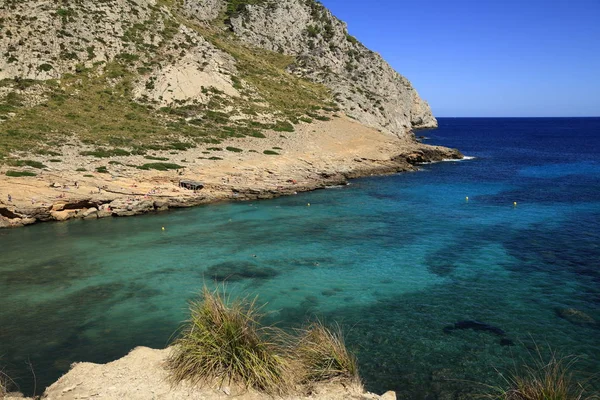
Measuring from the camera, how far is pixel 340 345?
32.3 feet

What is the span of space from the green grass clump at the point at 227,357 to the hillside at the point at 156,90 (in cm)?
2594

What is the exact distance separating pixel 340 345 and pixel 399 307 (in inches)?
290

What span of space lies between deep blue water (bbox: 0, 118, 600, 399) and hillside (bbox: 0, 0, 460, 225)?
9040mm

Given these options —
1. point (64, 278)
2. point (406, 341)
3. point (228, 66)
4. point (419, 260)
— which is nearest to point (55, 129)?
point (64, 278)

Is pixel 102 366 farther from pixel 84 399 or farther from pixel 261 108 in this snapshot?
pixel 261 108

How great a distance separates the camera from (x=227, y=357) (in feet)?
30.7

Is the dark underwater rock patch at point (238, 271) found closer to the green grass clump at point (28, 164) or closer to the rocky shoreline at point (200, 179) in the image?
the rocky shoreline at point (200, 179)

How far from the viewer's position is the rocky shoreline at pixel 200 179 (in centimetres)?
3019

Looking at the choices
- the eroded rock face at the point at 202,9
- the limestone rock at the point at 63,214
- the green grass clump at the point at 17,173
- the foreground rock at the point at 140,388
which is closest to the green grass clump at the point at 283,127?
the limestone rock at the point at 63,214

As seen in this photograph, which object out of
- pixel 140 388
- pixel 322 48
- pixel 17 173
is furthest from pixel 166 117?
pixel 140 388

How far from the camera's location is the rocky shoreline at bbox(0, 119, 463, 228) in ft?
99.0

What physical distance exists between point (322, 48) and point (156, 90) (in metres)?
43.4

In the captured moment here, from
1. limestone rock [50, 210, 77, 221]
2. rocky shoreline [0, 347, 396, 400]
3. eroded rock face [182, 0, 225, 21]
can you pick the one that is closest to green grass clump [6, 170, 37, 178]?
limestone rock [50, 210, 77, 221]

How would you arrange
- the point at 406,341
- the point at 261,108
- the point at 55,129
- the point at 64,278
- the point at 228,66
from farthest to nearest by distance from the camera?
the point at 228,66 → the point at 261,108 → the point at 55,129 → the point at 64,278 → the point at 406,341
